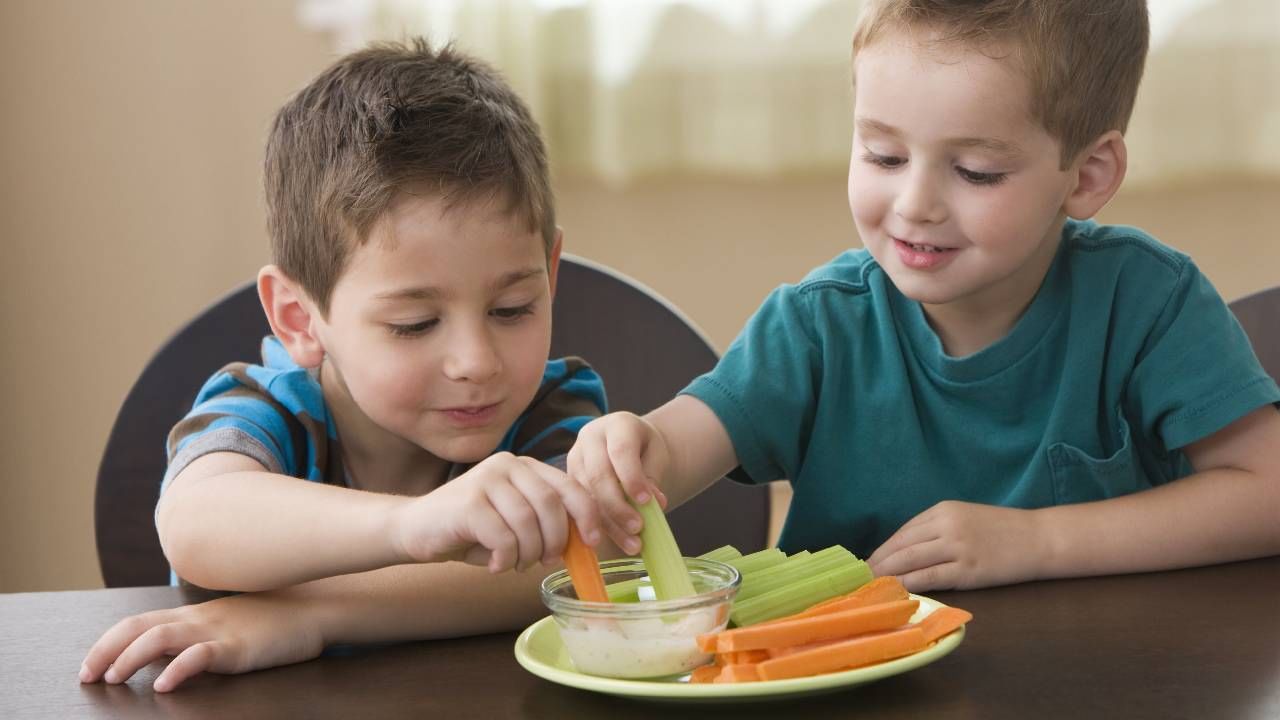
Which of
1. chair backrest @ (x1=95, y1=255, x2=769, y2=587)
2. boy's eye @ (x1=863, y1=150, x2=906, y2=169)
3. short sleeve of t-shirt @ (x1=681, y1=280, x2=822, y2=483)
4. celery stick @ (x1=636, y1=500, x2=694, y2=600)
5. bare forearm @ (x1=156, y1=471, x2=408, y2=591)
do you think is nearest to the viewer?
celery stick @ (x1=636, y1=500, x2=694, y2=600)

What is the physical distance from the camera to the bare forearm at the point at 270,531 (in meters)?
0.81

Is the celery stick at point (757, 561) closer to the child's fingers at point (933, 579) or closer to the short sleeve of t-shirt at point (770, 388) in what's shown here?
the child's fingers at point (933, 579)

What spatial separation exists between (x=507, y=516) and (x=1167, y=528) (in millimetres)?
503

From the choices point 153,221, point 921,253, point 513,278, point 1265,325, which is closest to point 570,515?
point 513,278

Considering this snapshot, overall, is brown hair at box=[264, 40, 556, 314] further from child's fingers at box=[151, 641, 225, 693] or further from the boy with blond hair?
child's fingers at box=[151, 641, 225, 693]

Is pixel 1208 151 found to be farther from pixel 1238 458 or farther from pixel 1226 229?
pixel 1238 458

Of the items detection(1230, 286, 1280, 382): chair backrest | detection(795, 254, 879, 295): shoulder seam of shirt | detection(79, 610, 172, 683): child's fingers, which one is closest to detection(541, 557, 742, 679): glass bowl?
detection(79, 610, 172, 683): child's fingers

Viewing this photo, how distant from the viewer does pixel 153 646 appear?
0.73 meters

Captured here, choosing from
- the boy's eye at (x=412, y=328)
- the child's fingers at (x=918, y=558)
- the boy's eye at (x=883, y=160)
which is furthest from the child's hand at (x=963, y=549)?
the boy's eye at (x=412, y=328)

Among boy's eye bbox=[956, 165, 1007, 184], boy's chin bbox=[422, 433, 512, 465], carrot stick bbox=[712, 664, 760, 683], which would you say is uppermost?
boy's eye bbox=[956, 165, 1007, 184]

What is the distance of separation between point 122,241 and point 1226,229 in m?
1.97

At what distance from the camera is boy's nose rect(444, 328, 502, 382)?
37.7 inches

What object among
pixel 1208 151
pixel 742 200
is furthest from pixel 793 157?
pixel 1208 151

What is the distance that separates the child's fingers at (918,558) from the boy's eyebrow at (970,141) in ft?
0.94
